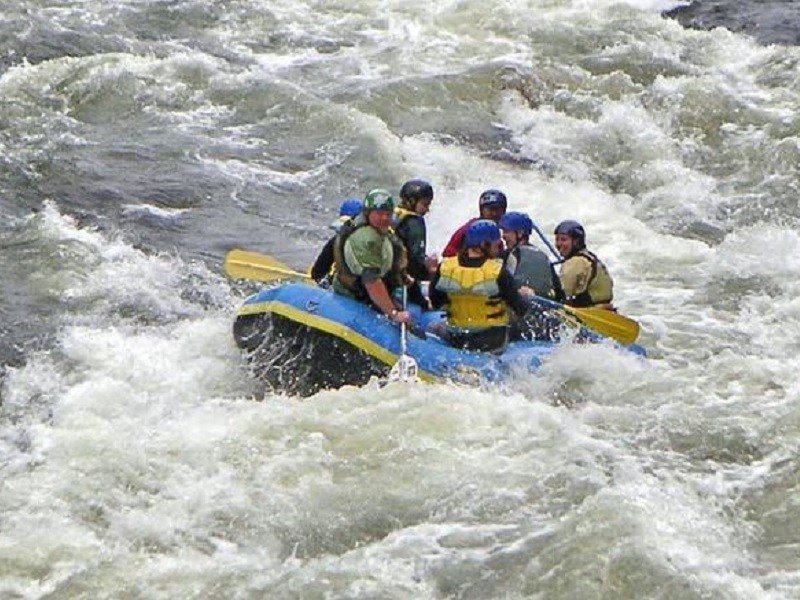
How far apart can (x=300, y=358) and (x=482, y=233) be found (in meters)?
1.34

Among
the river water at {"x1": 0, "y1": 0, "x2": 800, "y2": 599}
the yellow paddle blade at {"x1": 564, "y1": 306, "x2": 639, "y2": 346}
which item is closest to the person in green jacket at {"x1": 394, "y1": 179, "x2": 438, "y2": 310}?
the yellow paddle blade at {"x1": 564, "y1": 306, "x2": 639, "y2": 346}

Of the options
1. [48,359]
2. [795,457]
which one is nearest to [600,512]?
[795,457]

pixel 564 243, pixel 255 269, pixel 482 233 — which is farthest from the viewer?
pixel 255 269

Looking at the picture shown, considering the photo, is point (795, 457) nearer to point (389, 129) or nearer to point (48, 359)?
point (48, 359)

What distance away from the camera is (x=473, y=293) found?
28.5ft

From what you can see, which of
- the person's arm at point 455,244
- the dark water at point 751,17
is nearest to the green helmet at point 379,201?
the person's arm at point 455,244

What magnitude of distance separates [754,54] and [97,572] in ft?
38.5

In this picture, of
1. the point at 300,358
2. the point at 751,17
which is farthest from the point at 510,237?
the point at 751,17

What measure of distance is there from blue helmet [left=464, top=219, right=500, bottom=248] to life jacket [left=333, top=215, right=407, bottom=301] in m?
0.49

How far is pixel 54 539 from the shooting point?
23.6 feet

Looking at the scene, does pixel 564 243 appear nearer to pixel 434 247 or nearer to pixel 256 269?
pixel 256 269

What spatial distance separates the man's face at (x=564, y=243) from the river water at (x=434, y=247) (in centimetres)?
80

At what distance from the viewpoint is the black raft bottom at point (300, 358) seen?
28.4 feet

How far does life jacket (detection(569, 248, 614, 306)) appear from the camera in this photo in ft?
31.0
